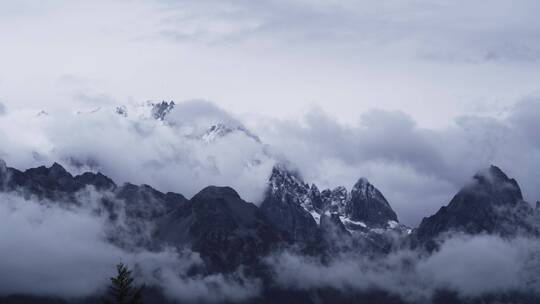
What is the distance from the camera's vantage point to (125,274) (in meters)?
179

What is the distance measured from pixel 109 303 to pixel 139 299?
5.75 m

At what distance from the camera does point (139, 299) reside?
179m

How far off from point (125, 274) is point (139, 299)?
187 inches

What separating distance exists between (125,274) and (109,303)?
254 inches

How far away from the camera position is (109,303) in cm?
18150
